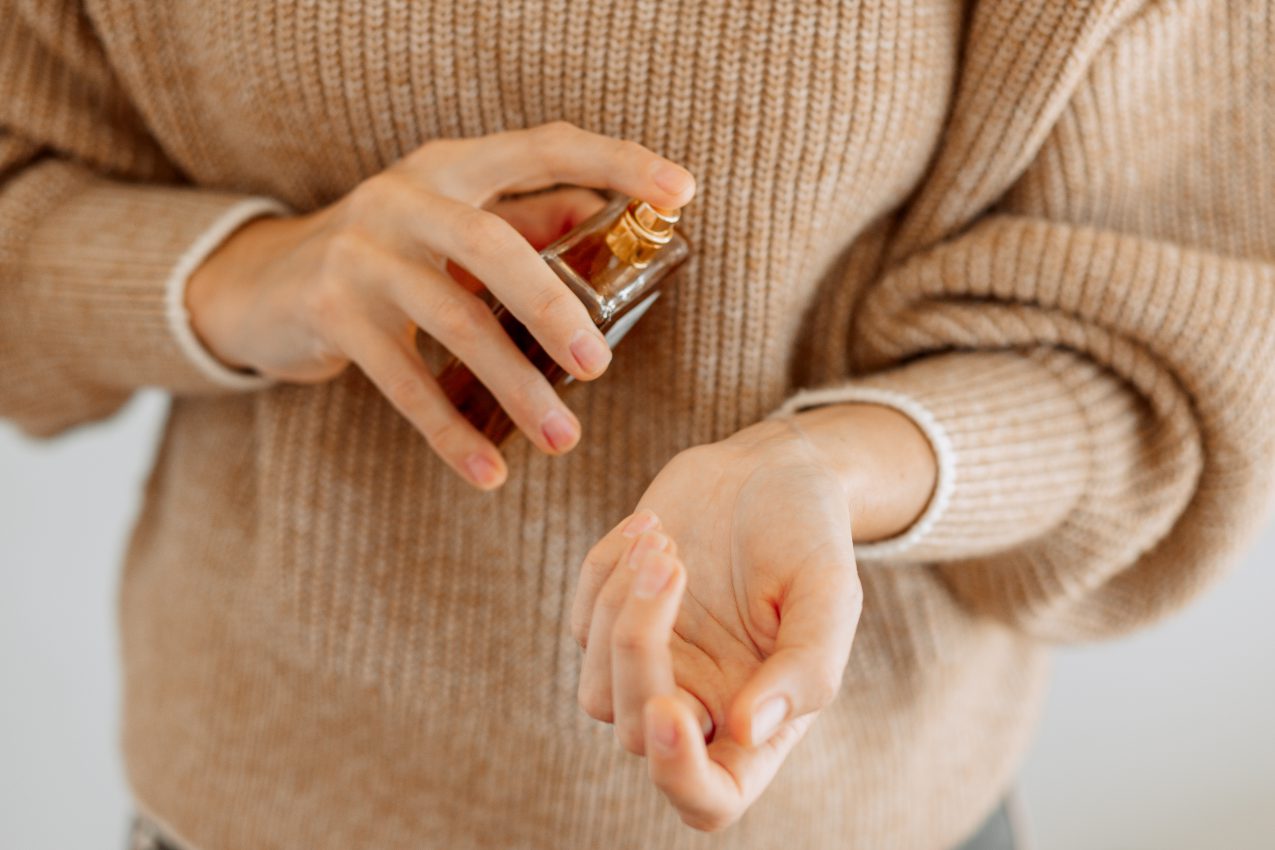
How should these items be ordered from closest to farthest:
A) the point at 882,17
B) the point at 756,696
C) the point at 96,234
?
the point at 756,696, the point at 882,17, the point at 96,234

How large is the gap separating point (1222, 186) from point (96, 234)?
636 millimetres

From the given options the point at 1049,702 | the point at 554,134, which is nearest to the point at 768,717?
the point at 554,134

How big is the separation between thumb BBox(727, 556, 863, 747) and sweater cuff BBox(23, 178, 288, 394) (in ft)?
1.31

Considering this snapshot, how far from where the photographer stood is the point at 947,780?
2.28 ft

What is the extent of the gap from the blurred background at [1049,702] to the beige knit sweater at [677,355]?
0.30 metres

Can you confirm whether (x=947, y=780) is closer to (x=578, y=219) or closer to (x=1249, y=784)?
(x=578, y=219)

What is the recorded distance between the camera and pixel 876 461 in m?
0.49

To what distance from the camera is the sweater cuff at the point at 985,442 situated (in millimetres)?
510

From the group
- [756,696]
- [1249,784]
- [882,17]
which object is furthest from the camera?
[1249,784]

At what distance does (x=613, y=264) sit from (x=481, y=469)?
0.12 metres

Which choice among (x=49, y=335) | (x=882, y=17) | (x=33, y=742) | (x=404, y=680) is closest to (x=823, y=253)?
(x=882, y=17)

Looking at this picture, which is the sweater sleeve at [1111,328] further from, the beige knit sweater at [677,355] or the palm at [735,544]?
the palm at [735,544]

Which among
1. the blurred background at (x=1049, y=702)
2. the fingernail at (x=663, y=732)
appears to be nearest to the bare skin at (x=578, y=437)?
the fingernail at (x=663, y=732)

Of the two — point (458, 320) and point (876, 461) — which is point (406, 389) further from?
point (876, 461)
